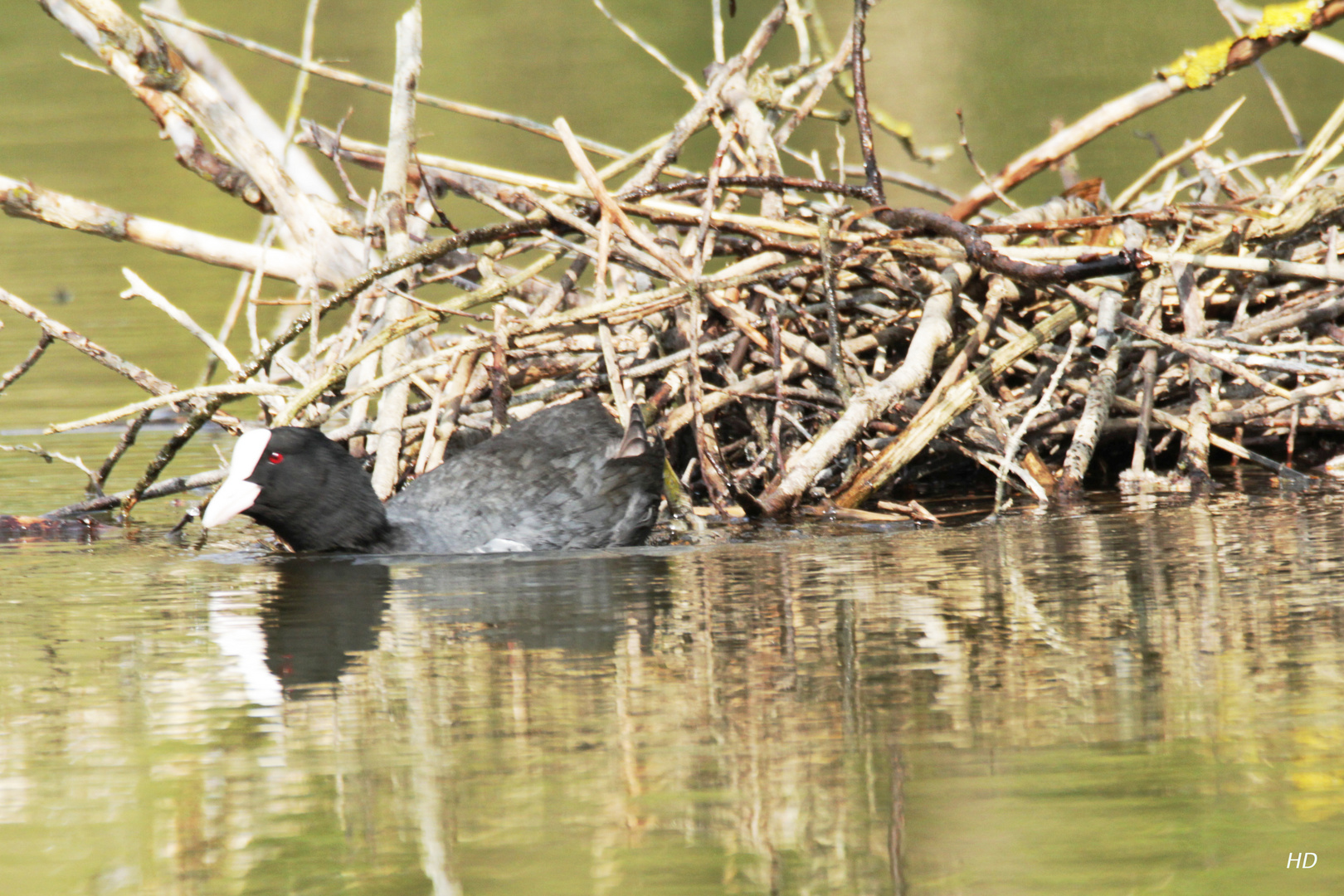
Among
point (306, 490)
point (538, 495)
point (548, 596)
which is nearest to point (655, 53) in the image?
point (538, 495)

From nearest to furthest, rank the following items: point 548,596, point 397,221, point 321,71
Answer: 1. point 548,596
2. point 321,71
3. point 397,221

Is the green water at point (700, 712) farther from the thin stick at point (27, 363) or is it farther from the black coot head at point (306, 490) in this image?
the thin stick at point (27, 363)

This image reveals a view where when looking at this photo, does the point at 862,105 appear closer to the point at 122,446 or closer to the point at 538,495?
the point at 538,495

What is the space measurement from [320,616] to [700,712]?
1359 mm

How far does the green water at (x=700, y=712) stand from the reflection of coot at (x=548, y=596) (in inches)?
0.6

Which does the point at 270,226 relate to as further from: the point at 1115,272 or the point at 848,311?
the point at 1115,272

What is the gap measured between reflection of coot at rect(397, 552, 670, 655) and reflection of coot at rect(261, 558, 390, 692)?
13 cm

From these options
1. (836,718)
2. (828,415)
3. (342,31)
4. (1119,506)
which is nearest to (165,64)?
(828,415)

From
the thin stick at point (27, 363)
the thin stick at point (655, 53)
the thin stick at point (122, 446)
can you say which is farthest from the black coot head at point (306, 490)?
the thin stick at point (655, 53)

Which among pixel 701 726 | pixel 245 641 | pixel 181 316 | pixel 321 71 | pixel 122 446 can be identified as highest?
pixel 321 71

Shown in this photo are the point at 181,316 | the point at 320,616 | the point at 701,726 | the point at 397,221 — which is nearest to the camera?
the point at 701,726

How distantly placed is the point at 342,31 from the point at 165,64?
2029cm

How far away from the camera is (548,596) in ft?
13.5

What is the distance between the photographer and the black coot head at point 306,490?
4.72 metres
